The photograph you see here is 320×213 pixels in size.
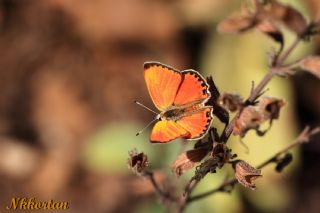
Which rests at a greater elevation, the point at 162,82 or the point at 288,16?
the point at 288,16

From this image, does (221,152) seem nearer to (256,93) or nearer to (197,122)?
(197,122)

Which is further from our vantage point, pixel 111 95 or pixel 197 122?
pixel 111 95

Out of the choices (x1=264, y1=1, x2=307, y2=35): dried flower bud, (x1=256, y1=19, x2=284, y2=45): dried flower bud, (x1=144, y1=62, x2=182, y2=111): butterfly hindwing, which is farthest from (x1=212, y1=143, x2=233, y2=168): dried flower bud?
(x1=264, y1=1, x2=307, y2=35): dried flower bud

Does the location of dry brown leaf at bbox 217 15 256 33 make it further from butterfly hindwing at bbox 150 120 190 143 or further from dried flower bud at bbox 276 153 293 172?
butterfly hindwing at bbox 150 120 190 143

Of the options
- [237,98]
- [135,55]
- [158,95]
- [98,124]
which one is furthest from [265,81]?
[135,55]

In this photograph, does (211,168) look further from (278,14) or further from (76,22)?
(76,22)

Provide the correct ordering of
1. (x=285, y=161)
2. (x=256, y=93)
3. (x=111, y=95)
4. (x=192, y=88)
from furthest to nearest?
(x=111, y=95)
(x=285, y=161)
(x=256, y=93)
(x=192, y=88)

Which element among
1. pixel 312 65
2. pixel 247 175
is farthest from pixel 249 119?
pixel 312 65

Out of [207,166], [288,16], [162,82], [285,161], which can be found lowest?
[285,161]
